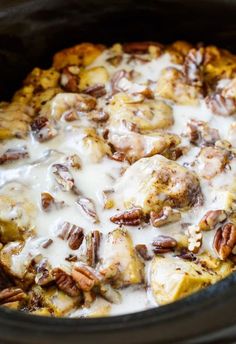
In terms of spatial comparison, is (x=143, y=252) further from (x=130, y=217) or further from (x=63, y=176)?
(x=63, y=176)

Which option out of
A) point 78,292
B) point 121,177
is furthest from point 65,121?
point 78,292

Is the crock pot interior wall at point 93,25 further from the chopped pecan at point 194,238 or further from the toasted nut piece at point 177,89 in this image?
the chopped pecan at point 194,238

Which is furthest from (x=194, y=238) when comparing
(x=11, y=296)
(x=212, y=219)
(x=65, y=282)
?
(x=11, y=296)

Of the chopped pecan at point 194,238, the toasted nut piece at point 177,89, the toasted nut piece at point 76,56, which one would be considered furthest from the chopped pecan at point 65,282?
the toasted nut piece at point 76,56

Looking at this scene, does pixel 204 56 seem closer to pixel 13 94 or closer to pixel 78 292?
pixel 13 94

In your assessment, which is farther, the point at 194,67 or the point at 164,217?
the point at 194,67

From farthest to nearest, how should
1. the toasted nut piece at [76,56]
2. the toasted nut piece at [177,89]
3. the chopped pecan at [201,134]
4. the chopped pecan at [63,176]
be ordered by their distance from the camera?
the toasted nut piece at [76,56]
the toasted nut piece at [177,89]
the chopped pecan at [201,134]
the chopped pecan at [63,176]

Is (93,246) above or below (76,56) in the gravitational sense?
below
